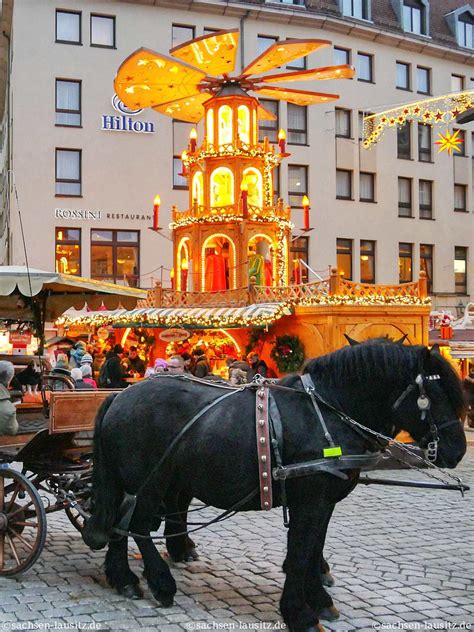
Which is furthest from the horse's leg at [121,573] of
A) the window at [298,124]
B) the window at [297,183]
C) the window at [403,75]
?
the window at [403,75]

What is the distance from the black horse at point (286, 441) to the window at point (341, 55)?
33426mm

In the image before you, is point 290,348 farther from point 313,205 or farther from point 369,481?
point 313,205

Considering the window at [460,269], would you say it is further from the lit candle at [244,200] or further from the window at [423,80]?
the lit candle at [244,200]

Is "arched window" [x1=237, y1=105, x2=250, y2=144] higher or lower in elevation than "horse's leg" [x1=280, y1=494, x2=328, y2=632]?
A: higher

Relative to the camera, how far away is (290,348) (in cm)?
2048

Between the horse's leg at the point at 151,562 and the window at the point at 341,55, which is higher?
the window at the point at 341,55

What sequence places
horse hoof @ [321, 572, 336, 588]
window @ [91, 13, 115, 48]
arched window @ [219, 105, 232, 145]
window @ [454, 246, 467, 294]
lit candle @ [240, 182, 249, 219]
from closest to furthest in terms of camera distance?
1. horse hoof @ [321, 572, 336, 588]
2. lit candle @ [240, 182, 249, 219]
3. arched window @ [219, 105, 232, 145]
4. window @ [91, 13, 115, 48]
5. window @ [454, 246, 467, 294]

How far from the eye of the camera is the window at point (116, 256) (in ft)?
107

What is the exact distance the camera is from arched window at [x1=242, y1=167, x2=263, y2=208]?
23625 millimetres

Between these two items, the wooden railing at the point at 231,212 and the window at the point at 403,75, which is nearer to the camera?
the wooden railing at the point at 231,212

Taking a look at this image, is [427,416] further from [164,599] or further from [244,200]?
[244,200]

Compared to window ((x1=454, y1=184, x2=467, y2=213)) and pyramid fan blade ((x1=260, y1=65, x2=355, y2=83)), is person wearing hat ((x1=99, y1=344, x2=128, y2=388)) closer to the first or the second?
pyramid fan blade ((x1=260, y1=65, x2=355, y2=83))

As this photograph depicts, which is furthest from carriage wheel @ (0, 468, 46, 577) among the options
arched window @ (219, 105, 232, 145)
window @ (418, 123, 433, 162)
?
window @ (418, 123, 433, 162)

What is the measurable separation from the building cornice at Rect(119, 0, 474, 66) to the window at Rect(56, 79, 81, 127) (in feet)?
14.6
